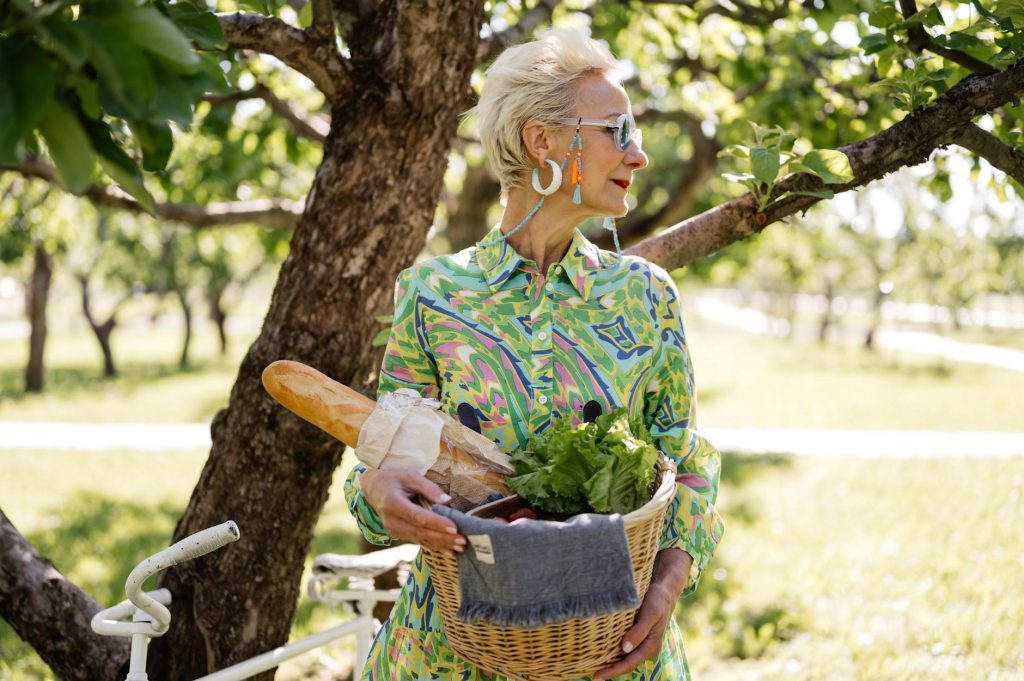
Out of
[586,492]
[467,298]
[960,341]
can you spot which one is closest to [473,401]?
[467,298]

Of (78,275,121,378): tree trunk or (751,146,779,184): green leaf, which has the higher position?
(751,146,779,184): green leaf

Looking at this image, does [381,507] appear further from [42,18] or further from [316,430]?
[316,430]

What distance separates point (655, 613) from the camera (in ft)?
5.59

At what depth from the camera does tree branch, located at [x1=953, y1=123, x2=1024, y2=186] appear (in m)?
2.45

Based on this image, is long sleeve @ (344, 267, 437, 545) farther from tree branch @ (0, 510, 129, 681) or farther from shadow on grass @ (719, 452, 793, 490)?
shadow on grass @ (719, 452, 793, 490)

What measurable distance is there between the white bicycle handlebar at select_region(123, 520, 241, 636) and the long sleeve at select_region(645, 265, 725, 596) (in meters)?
0.92

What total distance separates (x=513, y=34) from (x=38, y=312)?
16.6 m

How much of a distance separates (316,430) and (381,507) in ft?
3.72

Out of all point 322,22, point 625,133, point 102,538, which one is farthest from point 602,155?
point 102,538

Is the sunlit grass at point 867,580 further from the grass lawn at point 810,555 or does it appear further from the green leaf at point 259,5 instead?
the green leaf at point 259,5

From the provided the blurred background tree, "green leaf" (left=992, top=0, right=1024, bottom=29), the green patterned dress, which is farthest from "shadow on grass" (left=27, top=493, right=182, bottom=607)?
"green leaf" (left=992, top=0, right=1024, bottom=29)

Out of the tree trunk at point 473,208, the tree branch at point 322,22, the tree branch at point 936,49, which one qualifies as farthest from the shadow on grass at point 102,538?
the tree branch at point 936,49

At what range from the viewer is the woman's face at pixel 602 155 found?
194cm

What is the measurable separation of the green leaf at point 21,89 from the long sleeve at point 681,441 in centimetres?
125
